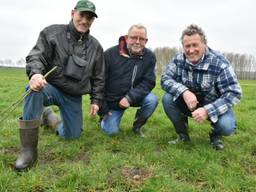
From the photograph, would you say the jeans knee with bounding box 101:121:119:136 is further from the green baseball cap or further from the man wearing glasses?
the green baseball cap

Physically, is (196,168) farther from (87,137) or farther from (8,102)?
(8,102)

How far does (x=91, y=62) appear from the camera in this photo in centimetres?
641

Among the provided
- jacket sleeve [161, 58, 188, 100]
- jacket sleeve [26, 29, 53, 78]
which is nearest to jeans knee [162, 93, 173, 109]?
jacket sleeve [161, 58, 188, 100]

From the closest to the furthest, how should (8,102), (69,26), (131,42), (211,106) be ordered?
(211,106) → (69,26) → (131,42) → (8,102)

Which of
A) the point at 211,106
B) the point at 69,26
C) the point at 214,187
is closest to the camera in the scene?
the point at 214,187

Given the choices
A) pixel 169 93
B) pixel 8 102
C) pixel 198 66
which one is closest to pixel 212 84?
pixel 198 66

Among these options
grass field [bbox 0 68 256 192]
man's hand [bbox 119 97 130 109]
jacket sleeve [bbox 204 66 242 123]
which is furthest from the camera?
man's hand [bbox 119 97 130 109]

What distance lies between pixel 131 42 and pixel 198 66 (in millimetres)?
1453

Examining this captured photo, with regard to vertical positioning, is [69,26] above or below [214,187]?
above

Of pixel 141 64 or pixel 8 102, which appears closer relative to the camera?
pixel 141 64

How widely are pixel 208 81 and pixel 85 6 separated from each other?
7.80 ft

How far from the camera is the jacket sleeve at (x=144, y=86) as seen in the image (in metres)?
7.05

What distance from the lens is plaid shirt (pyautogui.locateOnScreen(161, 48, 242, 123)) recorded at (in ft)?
19.3

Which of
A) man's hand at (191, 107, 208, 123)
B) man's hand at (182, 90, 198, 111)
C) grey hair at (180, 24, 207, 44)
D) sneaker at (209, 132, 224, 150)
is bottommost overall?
sneaker at (209, 132, 224, 150)
